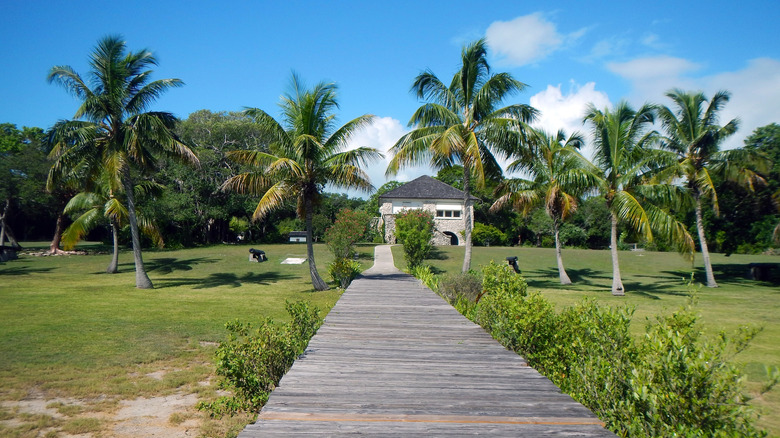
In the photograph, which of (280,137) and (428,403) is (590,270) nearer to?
(280,137)

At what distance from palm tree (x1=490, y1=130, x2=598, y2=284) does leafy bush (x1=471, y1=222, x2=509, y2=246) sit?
20.7 metres

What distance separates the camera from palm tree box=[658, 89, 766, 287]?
2134 cm

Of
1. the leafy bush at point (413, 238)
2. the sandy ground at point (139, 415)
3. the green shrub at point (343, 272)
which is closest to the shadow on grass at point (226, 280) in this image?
the green shrub at point (343, 272)

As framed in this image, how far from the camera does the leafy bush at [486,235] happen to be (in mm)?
44531

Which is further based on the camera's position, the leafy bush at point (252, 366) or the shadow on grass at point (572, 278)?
the shadow on grass at point (572, 278)

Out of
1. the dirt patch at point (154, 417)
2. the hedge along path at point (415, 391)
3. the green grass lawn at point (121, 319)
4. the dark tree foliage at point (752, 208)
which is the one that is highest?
the dark tree foliage at point (752, 208)

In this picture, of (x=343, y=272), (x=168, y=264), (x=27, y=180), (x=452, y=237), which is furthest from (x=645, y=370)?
(x=452, y=237)

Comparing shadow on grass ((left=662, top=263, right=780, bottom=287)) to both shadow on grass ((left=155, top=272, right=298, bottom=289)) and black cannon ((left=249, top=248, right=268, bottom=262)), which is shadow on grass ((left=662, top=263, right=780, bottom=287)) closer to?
shadow on grass ((left=155, top=272, right=298, bottom=289))

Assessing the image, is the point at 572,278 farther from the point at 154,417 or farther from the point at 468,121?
the point at 154,417

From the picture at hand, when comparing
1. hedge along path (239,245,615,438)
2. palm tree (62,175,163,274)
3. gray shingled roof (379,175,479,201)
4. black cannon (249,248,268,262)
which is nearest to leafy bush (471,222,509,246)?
gray shingled roof (379,175,479,201)

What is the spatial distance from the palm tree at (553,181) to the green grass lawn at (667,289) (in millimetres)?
4059

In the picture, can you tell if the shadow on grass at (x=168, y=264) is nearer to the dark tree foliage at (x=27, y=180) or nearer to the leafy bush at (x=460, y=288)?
the dark tree foliage at (x=27, y=180)

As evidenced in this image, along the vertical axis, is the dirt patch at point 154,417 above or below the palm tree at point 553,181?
below

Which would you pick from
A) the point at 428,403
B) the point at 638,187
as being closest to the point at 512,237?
the point at 638,187
